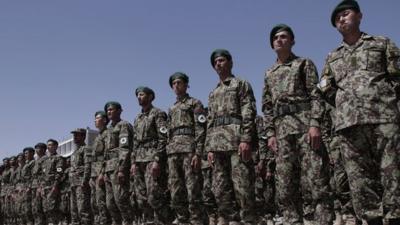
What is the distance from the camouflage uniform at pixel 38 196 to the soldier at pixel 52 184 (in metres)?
0.41

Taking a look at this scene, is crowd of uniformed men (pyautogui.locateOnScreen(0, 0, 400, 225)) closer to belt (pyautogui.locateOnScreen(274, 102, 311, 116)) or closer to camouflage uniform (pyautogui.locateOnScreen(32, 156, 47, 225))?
belt (pyautogui.locateOnScreen(274, 102, 311, 116))

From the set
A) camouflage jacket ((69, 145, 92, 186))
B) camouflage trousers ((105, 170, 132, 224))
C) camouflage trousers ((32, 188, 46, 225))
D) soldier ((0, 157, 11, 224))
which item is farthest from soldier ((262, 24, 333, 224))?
soldier ((0, 157, 11, 224))

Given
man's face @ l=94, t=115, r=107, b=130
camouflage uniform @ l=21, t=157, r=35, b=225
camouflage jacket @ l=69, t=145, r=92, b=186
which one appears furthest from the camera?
camouflage uniform @ l=21, t=157, r=35, b=225

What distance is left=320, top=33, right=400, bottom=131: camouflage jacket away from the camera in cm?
407

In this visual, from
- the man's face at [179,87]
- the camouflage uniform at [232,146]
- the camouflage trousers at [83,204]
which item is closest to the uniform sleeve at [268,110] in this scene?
the camouflage uniform at [232,146]

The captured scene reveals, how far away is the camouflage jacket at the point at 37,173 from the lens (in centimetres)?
1408

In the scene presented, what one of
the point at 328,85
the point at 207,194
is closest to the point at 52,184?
the point at 207,194

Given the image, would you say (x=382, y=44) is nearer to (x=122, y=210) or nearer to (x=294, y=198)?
(x=294, y=198)

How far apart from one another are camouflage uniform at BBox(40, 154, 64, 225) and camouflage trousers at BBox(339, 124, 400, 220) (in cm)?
1035

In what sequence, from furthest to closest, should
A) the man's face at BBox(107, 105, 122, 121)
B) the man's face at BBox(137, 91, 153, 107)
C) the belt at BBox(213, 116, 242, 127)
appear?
the man's face at BBox(107, 105, 122, 121), the man's face at BBox(137, 91, 153, 107), the belt at BBox(213, 116, 242, 127)

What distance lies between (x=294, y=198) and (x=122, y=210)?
4642 mm

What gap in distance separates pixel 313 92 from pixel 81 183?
7419 mm

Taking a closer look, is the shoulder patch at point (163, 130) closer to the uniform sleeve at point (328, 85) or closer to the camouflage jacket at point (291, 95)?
the camouflage jacket at point (291, 95)

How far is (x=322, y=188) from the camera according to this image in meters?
4.84
